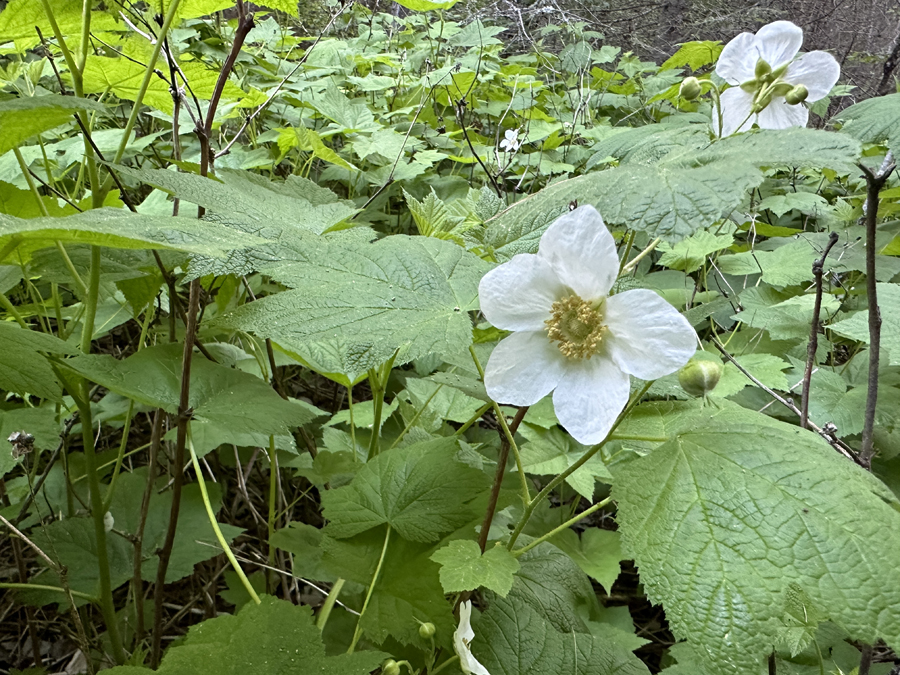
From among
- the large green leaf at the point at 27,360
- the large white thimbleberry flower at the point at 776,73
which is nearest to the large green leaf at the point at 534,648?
the large green leaf at the point at 27,360

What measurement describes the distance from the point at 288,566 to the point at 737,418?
1.28m

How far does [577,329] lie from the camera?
709 mm

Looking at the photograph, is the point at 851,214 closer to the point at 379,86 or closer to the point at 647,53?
the point at 379,86

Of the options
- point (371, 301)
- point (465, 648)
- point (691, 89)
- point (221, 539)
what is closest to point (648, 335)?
point (371, 301)

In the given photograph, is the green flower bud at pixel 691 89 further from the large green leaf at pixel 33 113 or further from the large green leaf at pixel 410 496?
the large green leaf at pixel 33 113

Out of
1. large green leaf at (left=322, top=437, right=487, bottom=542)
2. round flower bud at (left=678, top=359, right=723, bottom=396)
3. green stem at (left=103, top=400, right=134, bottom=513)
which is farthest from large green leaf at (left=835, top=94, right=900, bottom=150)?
green stem at (left=103, top=400, right=134, bottom=513)

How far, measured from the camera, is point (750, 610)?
0.55 m

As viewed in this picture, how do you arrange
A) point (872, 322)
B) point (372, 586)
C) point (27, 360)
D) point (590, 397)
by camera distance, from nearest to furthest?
point (590, 397)
point (27, 360)
point (372, 586)
point (872, 322)

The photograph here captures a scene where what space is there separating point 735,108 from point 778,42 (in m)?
0.14

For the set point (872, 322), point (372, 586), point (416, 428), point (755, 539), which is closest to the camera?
point (755, 539)

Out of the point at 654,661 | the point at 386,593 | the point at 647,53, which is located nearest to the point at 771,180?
the point at 654,661

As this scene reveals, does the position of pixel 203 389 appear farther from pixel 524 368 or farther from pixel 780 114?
pixel 780 114

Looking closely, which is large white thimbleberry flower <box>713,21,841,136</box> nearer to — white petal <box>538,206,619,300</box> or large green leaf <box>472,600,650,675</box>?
white petal <box>538,206,619,300</box>

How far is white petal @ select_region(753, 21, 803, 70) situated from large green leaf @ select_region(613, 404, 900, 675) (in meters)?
0.70
